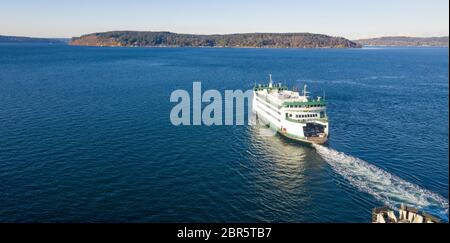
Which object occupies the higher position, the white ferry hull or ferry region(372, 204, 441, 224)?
the white ferry hull

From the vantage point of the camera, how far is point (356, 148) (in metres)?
79.4

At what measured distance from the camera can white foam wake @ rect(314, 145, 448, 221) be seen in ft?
178

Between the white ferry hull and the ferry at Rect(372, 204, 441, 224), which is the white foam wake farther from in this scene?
the white ferry hull

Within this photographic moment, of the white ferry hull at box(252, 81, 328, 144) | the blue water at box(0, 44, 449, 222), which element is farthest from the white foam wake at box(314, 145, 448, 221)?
the white ferry hull at box(252, 81, 328, 144)

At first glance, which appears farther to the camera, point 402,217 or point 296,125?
point 296,125

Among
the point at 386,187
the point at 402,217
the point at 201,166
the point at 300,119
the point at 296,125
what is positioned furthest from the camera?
the point at 300,119

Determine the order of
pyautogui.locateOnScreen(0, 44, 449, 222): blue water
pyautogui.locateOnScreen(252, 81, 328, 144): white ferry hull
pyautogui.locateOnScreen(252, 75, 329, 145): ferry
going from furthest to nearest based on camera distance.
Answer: pyautogui.locateOnScreen(252, 75, 329, 145): ferry → pyautogui.locateOnScreen(252, 81, 328, 144): white ferry hull → pyautogui.locateOnScreen(0, 44, 449, 222): blue water

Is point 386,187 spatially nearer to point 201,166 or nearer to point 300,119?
point 300,119

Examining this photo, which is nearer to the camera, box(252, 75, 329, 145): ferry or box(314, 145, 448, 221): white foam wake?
box(314, 145, 448, 221): white foam wake

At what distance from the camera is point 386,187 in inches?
2360

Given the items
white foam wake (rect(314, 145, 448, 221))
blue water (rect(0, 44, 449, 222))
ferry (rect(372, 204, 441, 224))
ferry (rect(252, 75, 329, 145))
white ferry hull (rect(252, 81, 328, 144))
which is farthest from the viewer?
ferry (rect(252, 75, 329, 145))

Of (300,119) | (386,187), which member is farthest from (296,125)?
(386,187)
